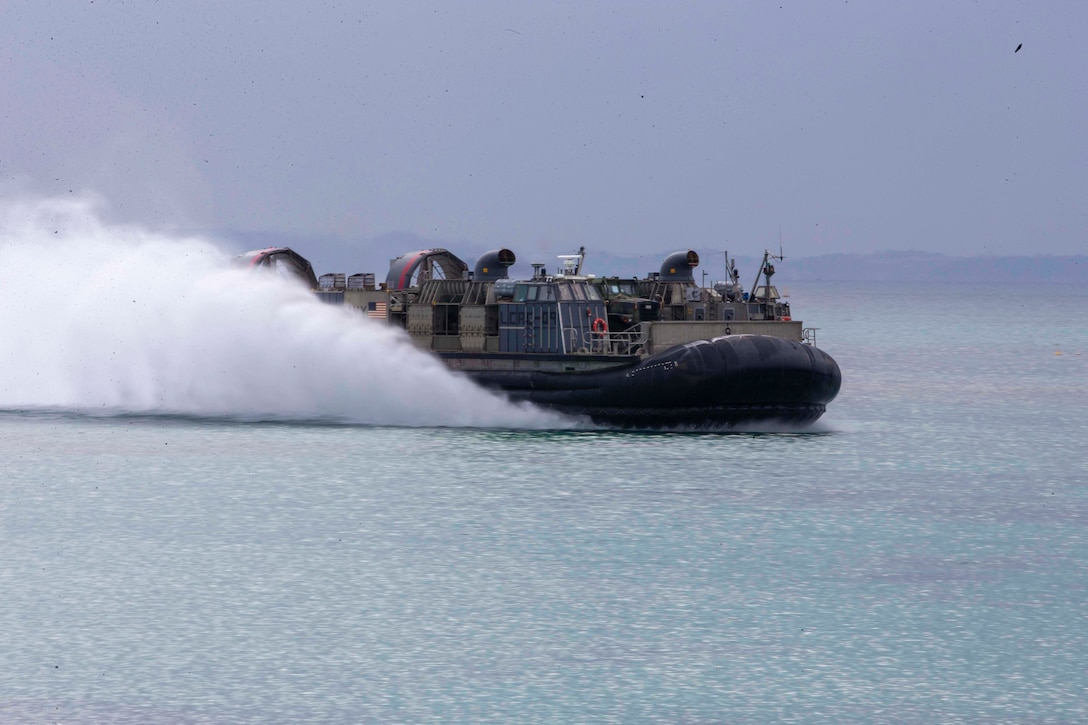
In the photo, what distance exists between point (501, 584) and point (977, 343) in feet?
306

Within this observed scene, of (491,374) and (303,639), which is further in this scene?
(491,374)

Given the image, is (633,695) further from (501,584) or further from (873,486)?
(873,486)

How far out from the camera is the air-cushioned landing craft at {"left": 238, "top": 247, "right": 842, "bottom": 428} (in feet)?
113

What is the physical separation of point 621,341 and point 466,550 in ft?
46.1

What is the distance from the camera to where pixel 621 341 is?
35688 millimetres

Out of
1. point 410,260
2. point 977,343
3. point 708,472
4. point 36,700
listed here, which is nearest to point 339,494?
point 708,472

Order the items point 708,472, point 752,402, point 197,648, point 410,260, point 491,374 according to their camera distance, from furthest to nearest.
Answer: point 410,260, point 491,374, point 752,402, point 708,472, point 197,648

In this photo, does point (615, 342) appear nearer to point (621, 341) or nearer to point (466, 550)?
point (621, 341)

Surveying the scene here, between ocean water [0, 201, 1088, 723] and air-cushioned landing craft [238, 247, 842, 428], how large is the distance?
2.56ft

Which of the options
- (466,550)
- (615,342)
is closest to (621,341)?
(615,342)

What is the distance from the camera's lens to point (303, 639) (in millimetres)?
17125

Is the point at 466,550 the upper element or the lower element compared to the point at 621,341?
lower

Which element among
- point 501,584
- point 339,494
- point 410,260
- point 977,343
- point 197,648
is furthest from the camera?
point 977,343

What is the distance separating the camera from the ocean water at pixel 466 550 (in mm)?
15414
